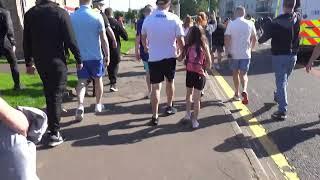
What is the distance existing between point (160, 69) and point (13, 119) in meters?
4.23

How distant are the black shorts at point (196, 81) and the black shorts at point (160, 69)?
1.19 feet

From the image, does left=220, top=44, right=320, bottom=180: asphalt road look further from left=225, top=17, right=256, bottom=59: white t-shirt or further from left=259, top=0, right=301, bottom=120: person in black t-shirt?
left=225, top=17, right=256, bottom=59: white t-shirt

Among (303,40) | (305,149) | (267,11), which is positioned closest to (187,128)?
(305,149)

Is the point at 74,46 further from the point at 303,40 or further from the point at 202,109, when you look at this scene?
the point at 303,40

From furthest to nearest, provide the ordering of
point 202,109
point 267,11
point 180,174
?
point 267,11 < point 202,109 < point 180,174

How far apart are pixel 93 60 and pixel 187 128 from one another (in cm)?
176

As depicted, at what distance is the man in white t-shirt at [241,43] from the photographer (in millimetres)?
8227

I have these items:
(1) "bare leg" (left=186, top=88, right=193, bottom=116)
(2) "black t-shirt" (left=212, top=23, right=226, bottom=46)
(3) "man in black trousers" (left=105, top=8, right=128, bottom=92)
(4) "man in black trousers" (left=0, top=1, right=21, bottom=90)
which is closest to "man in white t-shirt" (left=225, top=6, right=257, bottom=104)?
(1) "bare leg" (left=186, top=88, right=193, bottom=116)

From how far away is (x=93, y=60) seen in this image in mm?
6945

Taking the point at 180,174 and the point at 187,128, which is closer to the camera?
the point at 180,174

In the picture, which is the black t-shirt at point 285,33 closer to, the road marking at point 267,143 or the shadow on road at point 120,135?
the road marking at point 267,143

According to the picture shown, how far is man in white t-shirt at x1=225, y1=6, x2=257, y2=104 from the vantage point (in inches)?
324

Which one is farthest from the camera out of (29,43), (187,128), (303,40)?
(303,40)

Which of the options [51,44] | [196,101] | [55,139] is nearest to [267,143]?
[196,101]
